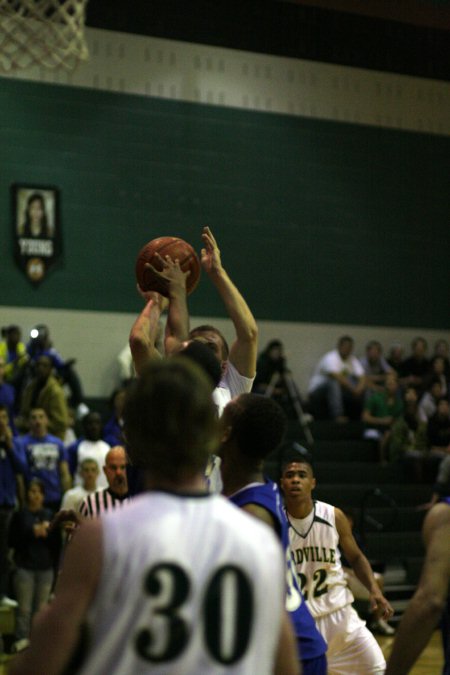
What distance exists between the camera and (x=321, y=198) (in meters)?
16.5

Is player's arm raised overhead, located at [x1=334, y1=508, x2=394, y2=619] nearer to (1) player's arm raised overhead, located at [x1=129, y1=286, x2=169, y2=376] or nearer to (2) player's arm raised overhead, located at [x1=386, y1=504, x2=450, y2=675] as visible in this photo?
(1) player's arm raised overhead, located at [x1=129, y1=286, x2=169, y2=376]

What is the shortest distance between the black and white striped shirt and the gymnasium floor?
291cm

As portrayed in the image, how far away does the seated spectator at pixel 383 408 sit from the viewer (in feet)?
47.8

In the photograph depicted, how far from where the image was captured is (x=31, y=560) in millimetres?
9352

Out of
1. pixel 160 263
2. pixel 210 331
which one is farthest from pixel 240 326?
pixel 160 263

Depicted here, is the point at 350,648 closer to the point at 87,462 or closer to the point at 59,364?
the point at 87,462

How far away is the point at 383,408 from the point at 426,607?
12.0m

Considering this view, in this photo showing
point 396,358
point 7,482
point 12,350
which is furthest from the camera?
point 396,358

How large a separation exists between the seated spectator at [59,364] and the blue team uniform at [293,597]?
30.5 ft

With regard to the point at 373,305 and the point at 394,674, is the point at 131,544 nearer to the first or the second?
the point at 394,674

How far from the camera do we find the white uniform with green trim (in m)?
5.56

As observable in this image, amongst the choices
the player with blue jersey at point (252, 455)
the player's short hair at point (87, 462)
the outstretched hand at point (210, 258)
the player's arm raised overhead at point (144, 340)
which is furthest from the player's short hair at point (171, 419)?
the player's short hair at point (87, 462)

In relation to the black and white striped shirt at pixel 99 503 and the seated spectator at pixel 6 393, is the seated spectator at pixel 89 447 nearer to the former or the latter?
the seated spectator at pixel 6 393

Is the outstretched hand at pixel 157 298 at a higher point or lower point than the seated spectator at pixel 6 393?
higher
